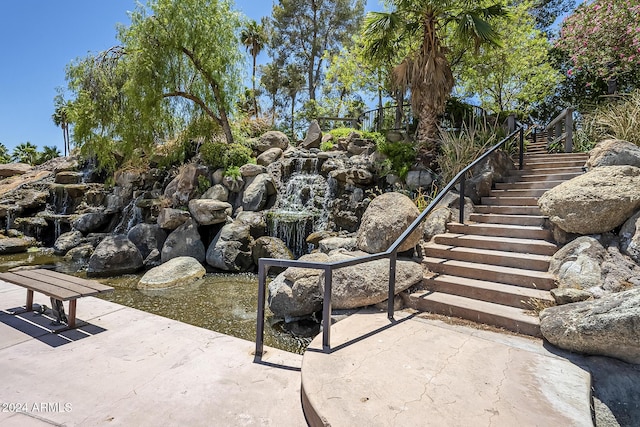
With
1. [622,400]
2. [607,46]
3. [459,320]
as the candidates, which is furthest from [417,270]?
[607,46]

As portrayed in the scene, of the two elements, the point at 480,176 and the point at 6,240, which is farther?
the point at 6,240

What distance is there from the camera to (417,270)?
14.3ft

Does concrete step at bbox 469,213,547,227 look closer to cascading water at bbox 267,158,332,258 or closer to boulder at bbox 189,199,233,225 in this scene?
cascading water at bbox 267,158,332,258

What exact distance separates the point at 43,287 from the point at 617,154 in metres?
7.94

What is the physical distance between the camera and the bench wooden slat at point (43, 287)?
3.26 metres

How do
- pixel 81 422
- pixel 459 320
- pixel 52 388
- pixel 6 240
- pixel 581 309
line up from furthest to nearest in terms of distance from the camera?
pixel 6 240, pixel 459 320, pixel 581 309, pixel 52 388, pixel 81 422

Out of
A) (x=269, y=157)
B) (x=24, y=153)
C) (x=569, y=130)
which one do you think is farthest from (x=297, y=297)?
(x=24, y=153)

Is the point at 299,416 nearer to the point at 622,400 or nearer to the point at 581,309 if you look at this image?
the point at 622,400

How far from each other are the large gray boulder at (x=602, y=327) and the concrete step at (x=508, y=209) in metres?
2.83

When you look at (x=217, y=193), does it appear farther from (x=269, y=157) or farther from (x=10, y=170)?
(x=10, y=170)

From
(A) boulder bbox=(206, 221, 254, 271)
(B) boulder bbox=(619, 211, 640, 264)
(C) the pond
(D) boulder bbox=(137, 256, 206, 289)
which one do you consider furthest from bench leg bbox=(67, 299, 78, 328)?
(B) boulder bbox=(619, 211, 640, 264)

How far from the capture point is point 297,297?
16.4 ft

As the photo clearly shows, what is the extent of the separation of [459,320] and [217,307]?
423cm

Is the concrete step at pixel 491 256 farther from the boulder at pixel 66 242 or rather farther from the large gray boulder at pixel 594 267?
the boulder at pixel 66 242
